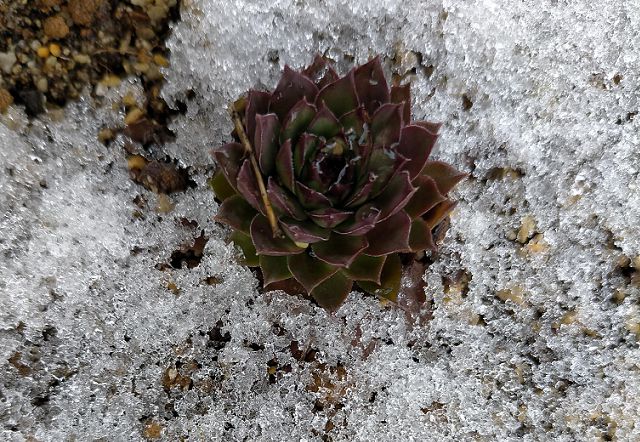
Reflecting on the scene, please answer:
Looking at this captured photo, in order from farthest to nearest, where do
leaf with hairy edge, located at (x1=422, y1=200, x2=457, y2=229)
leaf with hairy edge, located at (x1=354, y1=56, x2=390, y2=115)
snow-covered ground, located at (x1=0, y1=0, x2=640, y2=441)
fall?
snow-covered ground, located at (x1=0, y1=0, x2=640, y2=441) → leaf with hairy edge, located at (x1=422, y1=200, x2=457, y2=229) → leaf with hairy edge, located at (x1=354, y1=56, x2=390, y2=115)

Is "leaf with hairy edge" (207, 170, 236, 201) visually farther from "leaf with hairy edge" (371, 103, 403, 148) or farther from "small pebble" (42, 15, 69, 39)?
"small pebble" (42, 15, 69, 39)

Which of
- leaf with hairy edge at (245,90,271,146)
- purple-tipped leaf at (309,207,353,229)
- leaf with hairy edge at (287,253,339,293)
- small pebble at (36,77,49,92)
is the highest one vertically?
small pebble at (36,77,49,92)

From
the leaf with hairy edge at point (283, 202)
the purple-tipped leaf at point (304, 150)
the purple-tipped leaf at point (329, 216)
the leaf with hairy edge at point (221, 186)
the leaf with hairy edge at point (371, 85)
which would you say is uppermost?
the leaf with hairy edge at point (371, 85)

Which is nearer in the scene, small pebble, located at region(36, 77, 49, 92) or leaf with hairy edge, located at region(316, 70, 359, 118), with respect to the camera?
leaf with hairy edge, located at region(316, 70, 359, 118)

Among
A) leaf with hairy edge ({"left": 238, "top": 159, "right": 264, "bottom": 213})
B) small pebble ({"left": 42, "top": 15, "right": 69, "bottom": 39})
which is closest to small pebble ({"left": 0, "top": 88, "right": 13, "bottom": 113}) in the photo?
small pebble ({"left": 42, "top": 15, "right": 69, "bottom": 39})

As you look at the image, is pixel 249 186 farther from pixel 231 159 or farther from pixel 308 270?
pixel 308 270

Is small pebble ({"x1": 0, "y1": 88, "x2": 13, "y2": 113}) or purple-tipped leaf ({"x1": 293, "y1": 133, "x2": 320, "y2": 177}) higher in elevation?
small pebble ({"x1": 0, "y1": 88, "x2": 13, "y2": 113})

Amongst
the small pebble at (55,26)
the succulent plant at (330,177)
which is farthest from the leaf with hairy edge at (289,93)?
the small pebble at (55,26)

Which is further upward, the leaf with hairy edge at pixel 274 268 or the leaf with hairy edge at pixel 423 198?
the leaf with hairy edge at pixel 423 198

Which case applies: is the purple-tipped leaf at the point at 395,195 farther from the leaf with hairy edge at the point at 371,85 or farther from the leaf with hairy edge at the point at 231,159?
the leaf with hairy edge at the point at 231,159
